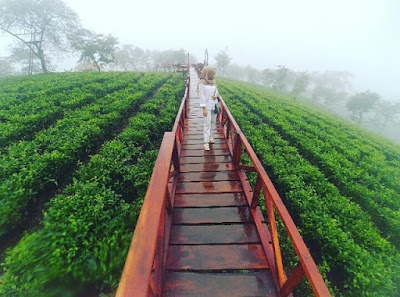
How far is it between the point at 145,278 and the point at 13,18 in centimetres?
4052

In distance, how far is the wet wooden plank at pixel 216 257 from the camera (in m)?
2.71

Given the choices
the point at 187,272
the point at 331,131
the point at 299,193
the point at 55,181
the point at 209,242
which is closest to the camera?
the point at 187,272

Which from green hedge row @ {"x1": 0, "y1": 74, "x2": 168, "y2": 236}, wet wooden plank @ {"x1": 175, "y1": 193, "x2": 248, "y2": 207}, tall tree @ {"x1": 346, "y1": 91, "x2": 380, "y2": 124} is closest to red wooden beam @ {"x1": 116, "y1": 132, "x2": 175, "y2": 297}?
wet wooden plank @ {"x1": 175, "y1": 193, "x2": 248, "y2": 207}

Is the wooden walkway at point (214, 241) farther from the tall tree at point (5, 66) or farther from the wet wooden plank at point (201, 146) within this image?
the tall tree at point (5, 66)

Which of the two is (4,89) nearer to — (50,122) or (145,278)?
(50,122)

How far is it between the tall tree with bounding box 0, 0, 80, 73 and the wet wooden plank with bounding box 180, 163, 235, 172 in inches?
1328

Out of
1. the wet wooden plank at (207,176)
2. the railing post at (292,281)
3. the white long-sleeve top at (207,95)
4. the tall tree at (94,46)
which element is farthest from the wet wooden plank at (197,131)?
the tall tree at (94,46)

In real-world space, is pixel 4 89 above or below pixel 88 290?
above

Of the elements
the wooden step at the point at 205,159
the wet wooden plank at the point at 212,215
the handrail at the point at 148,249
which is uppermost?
the handrail at the point at 148,249

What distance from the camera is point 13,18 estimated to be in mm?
26812

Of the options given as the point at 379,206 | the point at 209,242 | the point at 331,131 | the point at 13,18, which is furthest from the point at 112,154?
the point at 13,18

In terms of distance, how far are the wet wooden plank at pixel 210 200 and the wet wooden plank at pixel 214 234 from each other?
540 mm

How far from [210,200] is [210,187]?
43 cm

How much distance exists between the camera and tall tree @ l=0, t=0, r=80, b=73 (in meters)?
26.6
